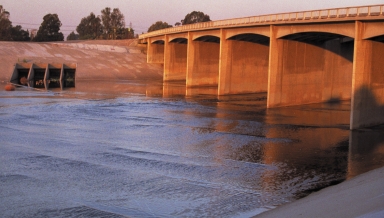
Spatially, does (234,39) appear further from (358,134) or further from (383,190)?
(383,190)

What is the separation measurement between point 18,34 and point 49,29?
24.1 feet

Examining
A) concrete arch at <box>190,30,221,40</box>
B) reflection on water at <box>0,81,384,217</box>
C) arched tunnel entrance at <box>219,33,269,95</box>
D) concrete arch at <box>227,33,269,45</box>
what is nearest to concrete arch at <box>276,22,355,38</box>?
reflection on water at <box>0,81,384,217</box>

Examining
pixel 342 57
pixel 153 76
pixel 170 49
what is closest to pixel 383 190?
pixel 342 57

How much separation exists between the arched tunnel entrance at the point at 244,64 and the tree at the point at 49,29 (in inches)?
3088

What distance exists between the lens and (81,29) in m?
167

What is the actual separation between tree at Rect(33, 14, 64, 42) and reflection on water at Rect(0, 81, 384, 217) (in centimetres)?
8703

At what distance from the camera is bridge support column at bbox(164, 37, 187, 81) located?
75875mm

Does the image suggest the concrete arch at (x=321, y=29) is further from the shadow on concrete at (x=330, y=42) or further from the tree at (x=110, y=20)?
the tree at (x=110, y=20)

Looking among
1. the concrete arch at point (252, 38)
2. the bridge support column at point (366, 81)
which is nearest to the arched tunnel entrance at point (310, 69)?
the concrete arch at point (252, 38)

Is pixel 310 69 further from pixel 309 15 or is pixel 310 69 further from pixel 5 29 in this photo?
pixel 5 29

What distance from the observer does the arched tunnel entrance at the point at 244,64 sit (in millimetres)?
53791

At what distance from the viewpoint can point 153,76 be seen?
268ft

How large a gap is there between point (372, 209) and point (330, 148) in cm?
1554

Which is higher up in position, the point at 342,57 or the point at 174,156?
the point at 342,57
